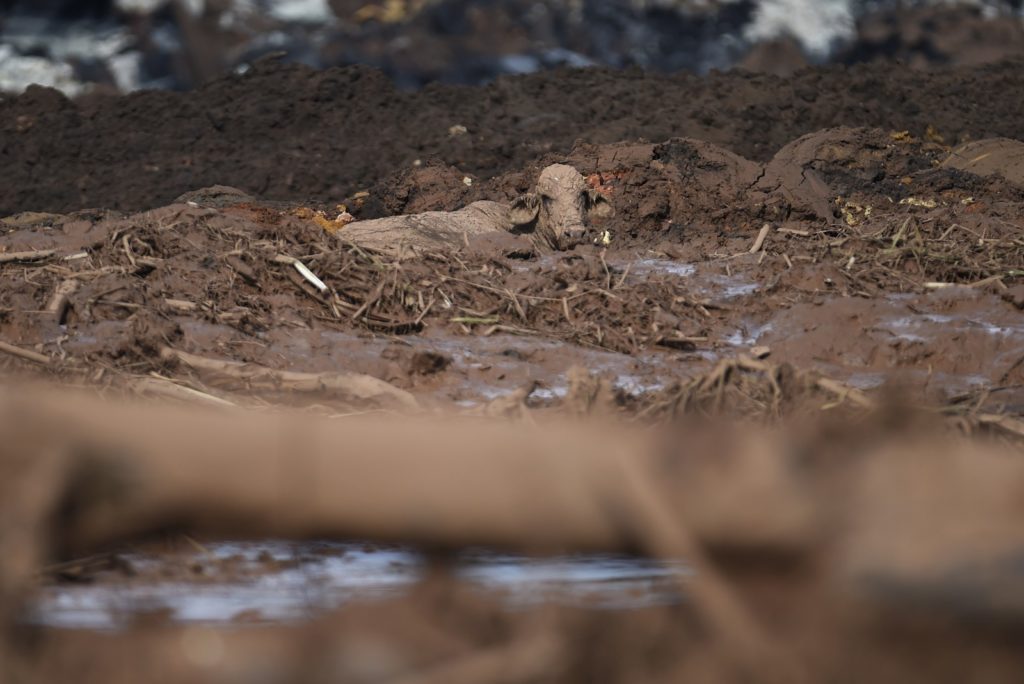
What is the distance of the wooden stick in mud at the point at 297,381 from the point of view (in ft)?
12.2

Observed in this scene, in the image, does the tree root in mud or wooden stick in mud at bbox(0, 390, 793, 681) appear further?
wooden stick in mud at bbox(0, 390, 793, 681)

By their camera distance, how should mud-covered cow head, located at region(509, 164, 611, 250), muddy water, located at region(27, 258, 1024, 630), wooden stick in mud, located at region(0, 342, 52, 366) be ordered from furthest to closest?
mud-covered cow head, located at region(509, 164, 611, 250) < wooden stick in mud, located at region(0, 342, 52, 366) < muddy water, located at region(27, 258, 1024, 630)

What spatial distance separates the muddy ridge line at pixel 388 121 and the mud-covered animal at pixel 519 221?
5028mm

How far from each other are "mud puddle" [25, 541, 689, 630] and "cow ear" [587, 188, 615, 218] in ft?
29.5

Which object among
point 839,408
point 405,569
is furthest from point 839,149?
point 405,569

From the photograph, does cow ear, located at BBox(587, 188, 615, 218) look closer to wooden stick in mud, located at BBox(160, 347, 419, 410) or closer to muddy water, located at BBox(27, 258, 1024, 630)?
muddy water, located at BBox(27, 258, 1024, 630)

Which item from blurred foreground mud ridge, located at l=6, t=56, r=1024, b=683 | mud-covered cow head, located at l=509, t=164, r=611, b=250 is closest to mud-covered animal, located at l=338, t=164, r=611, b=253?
mud-covered cow head, located at l=509, t=164, r=611, b=250

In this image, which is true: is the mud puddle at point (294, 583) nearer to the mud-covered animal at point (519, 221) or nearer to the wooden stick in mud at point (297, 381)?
the wooden stick in mud at point (297, 381)

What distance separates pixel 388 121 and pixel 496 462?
16.6 metres

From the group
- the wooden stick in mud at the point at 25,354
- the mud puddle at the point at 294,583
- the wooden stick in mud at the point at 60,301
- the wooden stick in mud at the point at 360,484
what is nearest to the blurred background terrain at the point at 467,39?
the wooden stick in mud at the point at 60,301

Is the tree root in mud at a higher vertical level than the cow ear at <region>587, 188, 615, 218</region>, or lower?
lower

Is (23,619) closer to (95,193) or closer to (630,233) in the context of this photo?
(630,233)

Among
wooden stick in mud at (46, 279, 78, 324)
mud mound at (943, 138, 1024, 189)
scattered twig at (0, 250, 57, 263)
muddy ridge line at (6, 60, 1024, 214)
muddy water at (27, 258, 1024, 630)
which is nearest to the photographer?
muddy water at (27, 258, 1024, 630)

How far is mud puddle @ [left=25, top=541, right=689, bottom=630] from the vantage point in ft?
5.28
